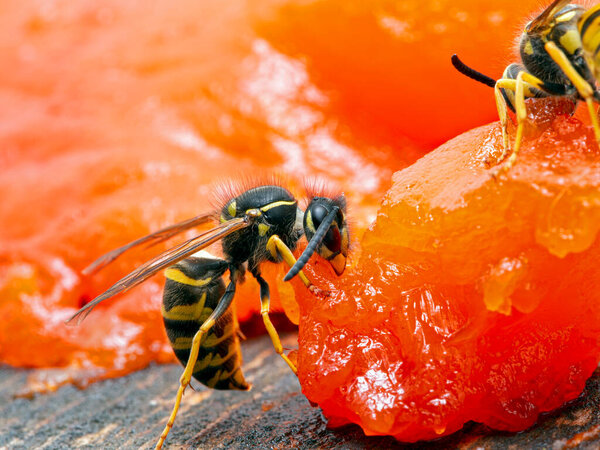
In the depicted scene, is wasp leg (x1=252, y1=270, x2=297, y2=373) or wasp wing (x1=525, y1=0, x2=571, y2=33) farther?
wasp leg (x1=252, y1=270, x2=297, y2=373)

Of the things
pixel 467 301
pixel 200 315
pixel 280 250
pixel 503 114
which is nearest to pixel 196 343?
pixel 200 315

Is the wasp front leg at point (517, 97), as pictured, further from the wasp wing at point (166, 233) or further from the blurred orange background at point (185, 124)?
the blurred orange background at point (185, 124)

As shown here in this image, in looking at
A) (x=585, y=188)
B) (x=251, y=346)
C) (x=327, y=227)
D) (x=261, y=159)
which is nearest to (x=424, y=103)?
(x=261, y=159)

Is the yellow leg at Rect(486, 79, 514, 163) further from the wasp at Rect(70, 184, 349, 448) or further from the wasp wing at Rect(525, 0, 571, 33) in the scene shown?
the wasp at Rect(70, 184, 349, 448)

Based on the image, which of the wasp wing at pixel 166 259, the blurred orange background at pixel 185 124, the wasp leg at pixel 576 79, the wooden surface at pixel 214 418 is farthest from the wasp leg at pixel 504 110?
the blurred orange background at pixel 185 124

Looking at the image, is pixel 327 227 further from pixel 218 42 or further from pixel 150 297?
pixel 218 42

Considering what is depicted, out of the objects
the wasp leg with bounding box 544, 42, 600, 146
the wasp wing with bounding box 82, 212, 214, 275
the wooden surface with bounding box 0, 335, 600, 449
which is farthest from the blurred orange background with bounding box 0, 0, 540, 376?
the wasp leg with bounding box 544, 42, 600, 146
